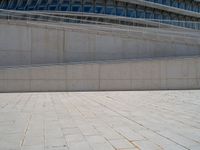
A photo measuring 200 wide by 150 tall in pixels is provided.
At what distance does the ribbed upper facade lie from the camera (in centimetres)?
3903

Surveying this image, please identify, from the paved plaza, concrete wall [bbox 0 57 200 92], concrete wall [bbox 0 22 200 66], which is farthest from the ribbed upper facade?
the paved plaza

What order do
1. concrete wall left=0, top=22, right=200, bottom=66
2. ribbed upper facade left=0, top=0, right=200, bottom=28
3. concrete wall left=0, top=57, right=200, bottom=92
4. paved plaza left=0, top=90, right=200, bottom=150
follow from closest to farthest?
paved plaza left=0, top=90, right=200, bottom=150 < concrete wall left=0, top=57, right=200, bottom=92 < concrete wall left=0, top=22, right=200, bottom=66 < ribbed upper facade left=0, top=0, right=200, bottom=28

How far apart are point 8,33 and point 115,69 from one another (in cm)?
872

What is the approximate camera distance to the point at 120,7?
41.7 meters

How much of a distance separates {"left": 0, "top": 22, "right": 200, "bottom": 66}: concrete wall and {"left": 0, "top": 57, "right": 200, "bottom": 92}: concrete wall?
5.65 ft

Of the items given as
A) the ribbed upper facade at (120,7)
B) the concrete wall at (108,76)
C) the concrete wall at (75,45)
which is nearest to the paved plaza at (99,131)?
the concrete wall at (108,76)

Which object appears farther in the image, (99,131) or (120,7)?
(120,7)

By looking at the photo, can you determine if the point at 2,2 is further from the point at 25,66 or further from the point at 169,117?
the point at 169,117

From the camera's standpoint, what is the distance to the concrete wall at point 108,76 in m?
17.0

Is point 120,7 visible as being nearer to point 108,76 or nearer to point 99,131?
point 108,76

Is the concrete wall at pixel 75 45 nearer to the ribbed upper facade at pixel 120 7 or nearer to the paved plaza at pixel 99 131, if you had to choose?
the paved plaza at pixel 99 131

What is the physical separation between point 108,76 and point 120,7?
25.9 m

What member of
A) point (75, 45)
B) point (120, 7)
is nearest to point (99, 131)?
point (75, 45)

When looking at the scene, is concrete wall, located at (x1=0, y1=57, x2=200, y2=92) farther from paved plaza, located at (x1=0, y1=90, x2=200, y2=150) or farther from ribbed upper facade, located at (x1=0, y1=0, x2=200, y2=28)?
ribbed upper facade, located at (x1=0, y1=0, x2=200, y2=28)
